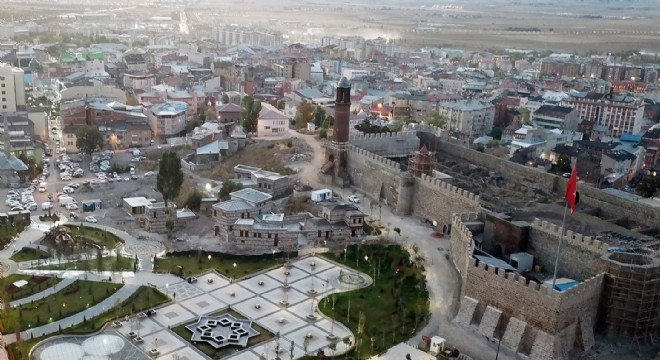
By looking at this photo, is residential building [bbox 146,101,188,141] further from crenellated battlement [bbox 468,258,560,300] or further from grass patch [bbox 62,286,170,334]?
crenellated battlement [bbox 468,258,560,300]

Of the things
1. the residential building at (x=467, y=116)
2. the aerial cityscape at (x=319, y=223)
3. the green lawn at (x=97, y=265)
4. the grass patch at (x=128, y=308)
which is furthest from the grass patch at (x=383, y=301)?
the residential building at (x=467, y=116)

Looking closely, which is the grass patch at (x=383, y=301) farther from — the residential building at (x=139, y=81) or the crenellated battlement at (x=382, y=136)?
the residential building at (x=139, y=81)

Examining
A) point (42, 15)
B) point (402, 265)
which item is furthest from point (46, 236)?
point (42, 15)

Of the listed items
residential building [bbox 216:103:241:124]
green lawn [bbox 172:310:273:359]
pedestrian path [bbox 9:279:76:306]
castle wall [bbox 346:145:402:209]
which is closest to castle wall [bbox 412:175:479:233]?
castle wall [bbox 346:145:402:209]

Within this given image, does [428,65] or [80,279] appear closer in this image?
[80,279]

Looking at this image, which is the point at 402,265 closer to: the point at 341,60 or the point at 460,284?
the point at 460,284
